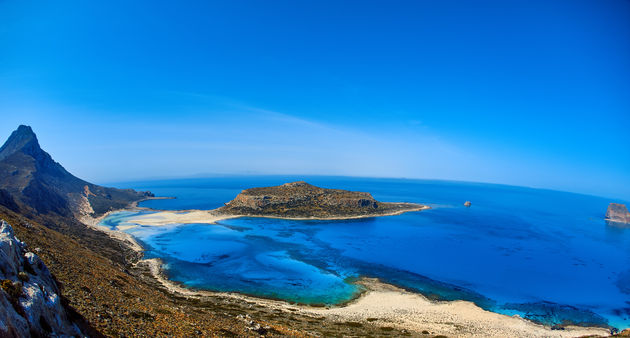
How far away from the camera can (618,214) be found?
156m

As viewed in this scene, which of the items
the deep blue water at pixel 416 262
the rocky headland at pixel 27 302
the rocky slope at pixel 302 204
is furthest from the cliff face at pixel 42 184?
the rocky headland at pixel 27 302

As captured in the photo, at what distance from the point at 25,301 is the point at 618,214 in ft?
784

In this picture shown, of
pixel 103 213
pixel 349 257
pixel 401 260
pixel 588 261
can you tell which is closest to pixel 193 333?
pixel 349 257

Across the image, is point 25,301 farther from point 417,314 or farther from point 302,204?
point 302,204

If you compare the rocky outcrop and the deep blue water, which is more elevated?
the rocky outcrop

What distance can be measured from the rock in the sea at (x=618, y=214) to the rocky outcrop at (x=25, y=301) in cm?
23388

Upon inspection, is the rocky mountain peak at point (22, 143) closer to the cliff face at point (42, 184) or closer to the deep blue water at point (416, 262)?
the cliff face at point (42, 184)

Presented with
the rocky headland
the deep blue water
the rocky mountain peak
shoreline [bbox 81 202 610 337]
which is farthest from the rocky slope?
the rocky headland

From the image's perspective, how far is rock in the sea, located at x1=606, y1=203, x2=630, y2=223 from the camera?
15240cm

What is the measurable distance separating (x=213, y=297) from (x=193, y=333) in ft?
85.3

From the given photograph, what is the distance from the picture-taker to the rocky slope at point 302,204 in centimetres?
13512

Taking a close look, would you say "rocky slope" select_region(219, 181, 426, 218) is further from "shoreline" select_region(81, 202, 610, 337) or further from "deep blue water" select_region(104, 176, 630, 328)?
"shoreline" select_region(81, 202, 610, 337)

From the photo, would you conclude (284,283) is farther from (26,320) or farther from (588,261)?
(588,261)

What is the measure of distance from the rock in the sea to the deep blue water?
5167cm
